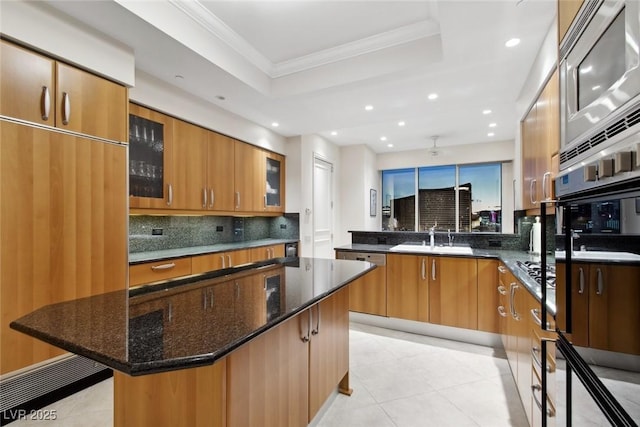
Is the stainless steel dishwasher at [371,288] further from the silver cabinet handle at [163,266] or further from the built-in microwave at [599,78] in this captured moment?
the built-in microwave at [599,78]

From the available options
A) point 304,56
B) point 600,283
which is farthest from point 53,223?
Result: point 600,283

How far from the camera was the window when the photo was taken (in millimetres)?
6201

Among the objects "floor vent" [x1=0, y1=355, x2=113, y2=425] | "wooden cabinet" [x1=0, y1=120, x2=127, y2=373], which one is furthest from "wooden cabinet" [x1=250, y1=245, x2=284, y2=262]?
"floor vent" [x1=0, y1=355, x2=113, y2=425]

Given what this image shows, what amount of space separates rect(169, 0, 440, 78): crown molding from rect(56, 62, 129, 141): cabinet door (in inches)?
31.4

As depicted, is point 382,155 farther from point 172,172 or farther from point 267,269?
point 267,269

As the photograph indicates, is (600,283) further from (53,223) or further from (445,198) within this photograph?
(445,198)

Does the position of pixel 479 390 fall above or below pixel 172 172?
below

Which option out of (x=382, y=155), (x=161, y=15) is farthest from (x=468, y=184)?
(x=161, y=15)

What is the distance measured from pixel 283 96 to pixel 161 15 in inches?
53.2

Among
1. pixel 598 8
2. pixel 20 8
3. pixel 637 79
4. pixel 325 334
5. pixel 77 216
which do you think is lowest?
pixel 325 334

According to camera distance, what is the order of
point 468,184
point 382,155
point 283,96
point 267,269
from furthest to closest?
point 382,155
point 468,184
point 283,96
point 267,269

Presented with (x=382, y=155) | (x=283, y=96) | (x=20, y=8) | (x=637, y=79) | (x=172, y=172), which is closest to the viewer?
(x=637, y=79)

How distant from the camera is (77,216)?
1.94m

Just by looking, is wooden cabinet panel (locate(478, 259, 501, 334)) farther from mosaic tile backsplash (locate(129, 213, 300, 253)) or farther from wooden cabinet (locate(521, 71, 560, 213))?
mosaic tile backsplash (locate(129, 213, 300, 253))
